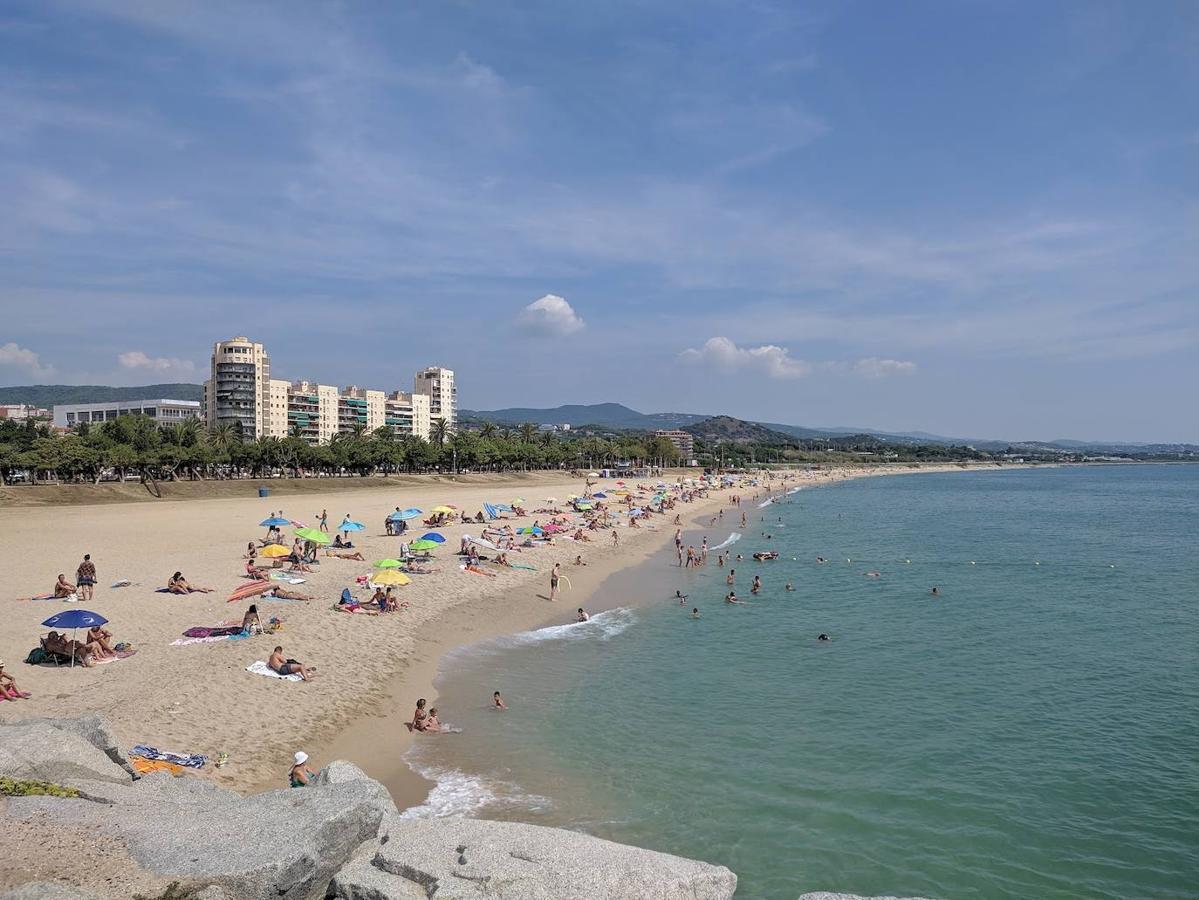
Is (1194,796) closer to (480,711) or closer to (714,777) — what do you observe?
(714,777)

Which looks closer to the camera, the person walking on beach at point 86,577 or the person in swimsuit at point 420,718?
the person in swimsuit at point 420,718

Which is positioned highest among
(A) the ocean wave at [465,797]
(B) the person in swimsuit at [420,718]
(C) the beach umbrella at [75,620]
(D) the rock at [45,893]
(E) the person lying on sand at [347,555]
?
(D) the rock at [45,893]

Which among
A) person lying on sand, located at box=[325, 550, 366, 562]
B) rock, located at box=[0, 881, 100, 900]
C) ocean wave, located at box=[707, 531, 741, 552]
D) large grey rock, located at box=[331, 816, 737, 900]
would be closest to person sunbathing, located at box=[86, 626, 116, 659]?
large grey rock, located at box=[331, 816, 737, 900]

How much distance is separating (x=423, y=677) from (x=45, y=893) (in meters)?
12.6

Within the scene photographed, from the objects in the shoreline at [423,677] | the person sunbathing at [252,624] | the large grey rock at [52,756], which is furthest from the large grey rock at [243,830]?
the person sunbathing at [252,624]

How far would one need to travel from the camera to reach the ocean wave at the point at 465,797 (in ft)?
38.1

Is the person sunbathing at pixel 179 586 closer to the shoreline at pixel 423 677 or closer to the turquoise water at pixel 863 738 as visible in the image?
the shoreline at pixel 423 677

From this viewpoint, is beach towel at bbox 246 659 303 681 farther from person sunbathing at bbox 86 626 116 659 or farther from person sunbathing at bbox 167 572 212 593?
person sunbathing at bbox 167 572 212 593

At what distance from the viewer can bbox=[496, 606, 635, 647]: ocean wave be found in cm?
2261

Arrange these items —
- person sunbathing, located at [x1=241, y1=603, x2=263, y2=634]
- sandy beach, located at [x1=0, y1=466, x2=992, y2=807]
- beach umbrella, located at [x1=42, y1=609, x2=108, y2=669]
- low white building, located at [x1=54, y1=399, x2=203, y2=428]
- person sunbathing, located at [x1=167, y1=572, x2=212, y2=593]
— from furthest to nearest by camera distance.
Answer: low white building, located at [x1=54, y1=399, x2=203, y2=428]
person sunbathing, located at [x1=167, y1=572, x2=212, y2=593]
person sunbathing, located at [x1=241, y1=603, x2=263, y2=634]
beach umbrella, located at [x1=42, y1=609, x2=108, y2=669]
sandy beach, located at [x1=0, y1=466, x2=992, y2=807]

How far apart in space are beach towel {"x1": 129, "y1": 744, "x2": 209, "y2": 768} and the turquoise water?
3.65 m

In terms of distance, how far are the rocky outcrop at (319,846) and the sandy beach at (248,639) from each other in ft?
10.5

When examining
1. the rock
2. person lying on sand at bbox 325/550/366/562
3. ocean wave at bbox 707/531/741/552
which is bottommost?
ocean wave at bbox 707/531/741/552

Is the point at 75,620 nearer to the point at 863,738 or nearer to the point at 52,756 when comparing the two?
the point at 52,756
